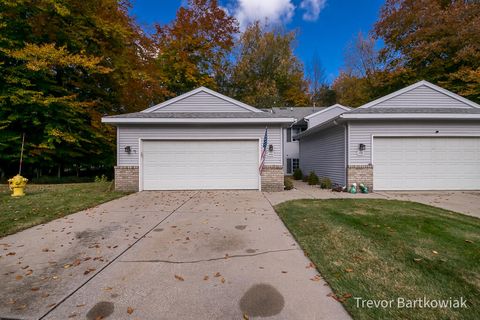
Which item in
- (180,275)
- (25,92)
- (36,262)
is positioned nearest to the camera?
(180,275)

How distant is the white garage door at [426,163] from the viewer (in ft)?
30.8

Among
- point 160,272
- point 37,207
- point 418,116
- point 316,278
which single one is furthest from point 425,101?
point 37,207

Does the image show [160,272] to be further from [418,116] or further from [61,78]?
[61,78]

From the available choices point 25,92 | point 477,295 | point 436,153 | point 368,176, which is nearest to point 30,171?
point 25,92

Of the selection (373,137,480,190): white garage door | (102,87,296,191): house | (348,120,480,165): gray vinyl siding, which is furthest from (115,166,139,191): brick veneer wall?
(373,137,480,190): white garage door

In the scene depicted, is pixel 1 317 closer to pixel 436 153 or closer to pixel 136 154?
pixel 136 154

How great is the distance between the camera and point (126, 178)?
9.59 metres

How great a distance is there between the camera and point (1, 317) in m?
2.17

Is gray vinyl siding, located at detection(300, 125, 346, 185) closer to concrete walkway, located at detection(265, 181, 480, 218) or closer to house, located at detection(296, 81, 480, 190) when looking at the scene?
house, located at detection(296, 81, 480, 190)

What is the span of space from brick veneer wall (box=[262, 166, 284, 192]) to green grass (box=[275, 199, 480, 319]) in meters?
3.74

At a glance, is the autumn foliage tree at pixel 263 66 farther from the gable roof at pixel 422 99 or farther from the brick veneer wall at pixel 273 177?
the brick veneer wall at pixel 273 177

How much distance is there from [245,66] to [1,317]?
80.0ft

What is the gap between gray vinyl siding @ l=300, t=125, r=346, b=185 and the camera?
10117 mm

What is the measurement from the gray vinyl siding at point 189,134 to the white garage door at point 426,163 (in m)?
3.89
